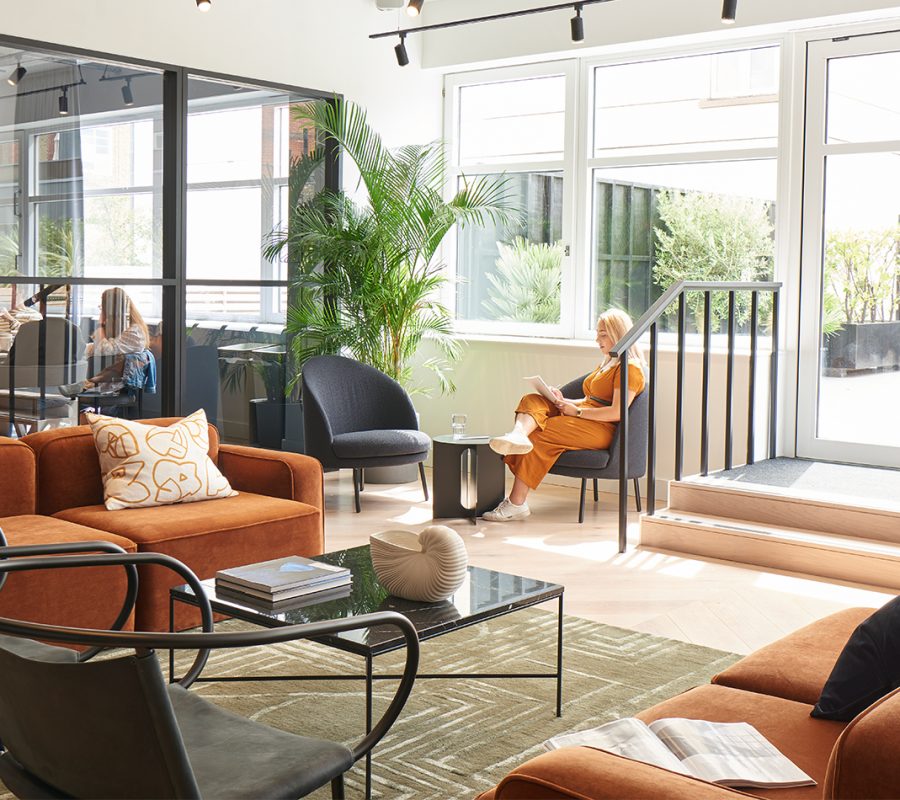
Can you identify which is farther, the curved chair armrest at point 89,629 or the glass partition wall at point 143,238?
the glass partition wall at point 143,238

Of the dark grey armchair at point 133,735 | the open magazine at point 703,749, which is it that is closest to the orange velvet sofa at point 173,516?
the dark grey armchair at point 133,735

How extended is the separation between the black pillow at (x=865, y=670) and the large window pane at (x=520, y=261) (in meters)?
5.25

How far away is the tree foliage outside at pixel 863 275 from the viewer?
19.2 feet

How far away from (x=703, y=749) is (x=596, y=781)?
39cm

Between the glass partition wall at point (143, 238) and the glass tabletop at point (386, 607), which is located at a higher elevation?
the glass partition wall at point (143, 238)

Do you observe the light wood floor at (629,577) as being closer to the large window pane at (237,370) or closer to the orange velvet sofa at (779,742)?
the large window pane at (237,370)

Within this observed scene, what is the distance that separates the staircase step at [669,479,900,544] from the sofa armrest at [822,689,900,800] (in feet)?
11.9

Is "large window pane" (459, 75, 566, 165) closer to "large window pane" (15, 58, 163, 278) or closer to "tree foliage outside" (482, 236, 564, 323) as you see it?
"tree foliage outside" (482, 236, 564, 323)

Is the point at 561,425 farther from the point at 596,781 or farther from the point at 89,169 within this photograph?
the point at 596,781

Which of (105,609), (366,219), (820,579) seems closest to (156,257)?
(366,219)

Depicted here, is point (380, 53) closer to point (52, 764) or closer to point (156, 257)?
point (156, 257)

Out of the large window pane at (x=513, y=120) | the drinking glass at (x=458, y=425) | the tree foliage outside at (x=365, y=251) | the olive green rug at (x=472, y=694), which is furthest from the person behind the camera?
the large window pane at (x=513, y=120)

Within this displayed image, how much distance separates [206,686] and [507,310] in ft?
14.8

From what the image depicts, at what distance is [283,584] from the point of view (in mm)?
2930
